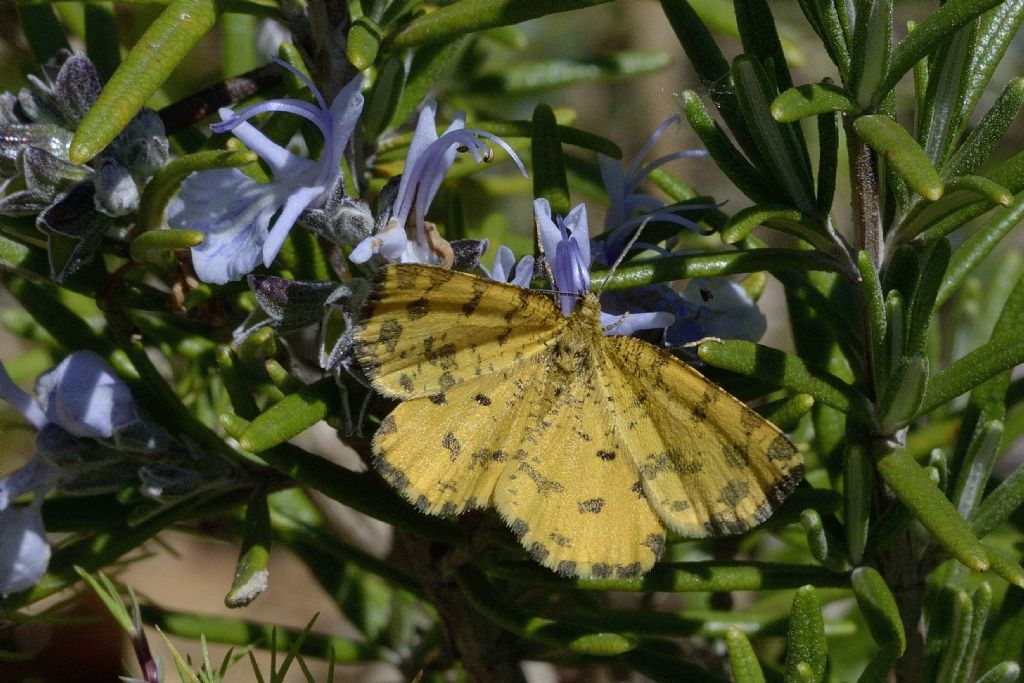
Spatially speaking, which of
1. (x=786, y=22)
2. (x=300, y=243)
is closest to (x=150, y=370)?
(x=300, y=243)

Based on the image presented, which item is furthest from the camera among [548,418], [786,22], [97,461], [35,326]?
[786,22]

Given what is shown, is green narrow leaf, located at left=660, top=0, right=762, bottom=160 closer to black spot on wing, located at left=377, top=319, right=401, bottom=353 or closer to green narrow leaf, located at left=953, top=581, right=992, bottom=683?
black spot on wing, located at left=377, top=319, right=401, bottom=353

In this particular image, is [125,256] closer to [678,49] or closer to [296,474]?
[296,474]

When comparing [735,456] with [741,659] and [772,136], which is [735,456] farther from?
[772,136]

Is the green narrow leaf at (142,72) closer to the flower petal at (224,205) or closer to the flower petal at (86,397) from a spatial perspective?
the flower petal at (224,205)

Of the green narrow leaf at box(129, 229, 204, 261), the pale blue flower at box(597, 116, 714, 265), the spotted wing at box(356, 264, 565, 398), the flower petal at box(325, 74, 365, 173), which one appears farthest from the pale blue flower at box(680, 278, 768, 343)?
the green narrow leaf at box(129, 229, 204, 261)

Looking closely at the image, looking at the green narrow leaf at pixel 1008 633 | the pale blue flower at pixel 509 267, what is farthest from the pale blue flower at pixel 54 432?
the green narrow leaf at pixel 1008 633

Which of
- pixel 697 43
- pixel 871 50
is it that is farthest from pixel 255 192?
pixel 871 50
